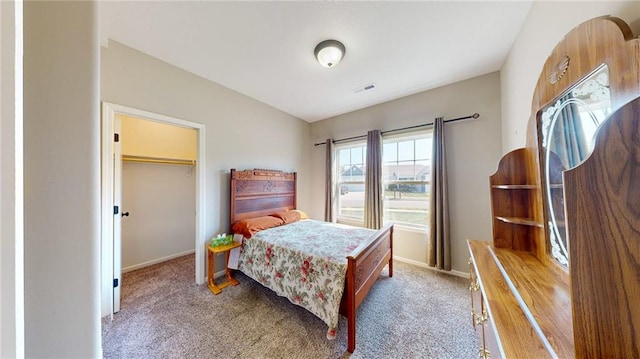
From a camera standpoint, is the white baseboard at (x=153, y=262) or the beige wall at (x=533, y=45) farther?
the white baseboard at (x=153, y=262)

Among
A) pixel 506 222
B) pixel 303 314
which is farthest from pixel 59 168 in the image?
pixel 506 222

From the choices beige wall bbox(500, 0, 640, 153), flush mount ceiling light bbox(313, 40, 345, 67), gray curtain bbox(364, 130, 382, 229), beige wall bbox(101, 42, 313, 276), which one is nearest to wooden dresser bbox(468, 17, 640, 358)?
beige wall bbox(500, 0, 640, 153)

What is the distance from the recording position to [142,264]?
2906 millimetres

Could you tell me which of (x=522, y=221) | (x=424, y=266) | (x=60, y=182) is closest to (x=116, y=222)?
(x=60, y=182)

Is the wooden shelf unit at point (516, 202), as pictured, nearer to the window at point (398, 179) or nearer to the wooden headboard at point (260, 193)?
the window at point (398, 179)

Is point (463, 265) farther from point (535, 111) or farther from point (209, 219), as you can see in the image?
point (209, 219)

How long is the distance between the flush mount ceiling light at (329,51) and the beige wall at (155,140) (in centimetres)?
191

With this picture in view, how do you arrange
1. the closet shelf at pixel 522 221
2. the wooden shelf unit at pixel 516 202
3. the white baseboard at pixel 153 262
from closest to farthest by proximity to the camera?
the closet shelf at pixel 522 221 < the wooden shelf unit at pixel 516 202 < the white baseboard at pixel 153 262

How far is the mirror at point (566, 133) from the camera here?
84cm

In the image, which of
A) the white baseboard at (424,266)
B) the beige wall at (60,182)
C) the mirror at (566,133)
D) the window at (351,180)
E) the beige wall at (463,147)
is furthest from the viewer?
the window at (351,180)

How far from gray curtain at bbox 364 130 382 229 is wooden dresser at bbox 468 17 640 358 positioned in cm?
186

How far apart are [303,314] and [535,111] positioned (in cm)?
246

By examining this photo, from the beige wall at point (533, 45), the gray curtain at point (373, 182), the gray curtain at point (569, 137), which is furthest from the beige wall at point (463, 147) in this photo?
the gray curtain at point (569, 137)

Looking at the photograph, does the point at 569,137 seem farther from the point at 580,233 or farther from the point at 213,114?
the point at 213,114
